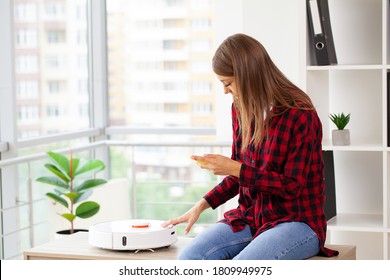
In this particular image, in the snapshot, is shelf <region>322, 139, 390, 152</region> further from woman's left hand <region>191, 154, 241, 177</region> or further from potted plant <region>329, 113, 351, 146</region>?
woman's left hand <region>191, 154, 241, 177</region>

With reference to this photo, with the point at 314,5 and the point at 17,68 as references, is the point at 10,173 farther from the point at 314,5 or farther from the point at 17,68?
the point at 314,5

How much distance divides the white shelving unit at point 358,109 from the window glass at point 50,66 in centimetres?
159

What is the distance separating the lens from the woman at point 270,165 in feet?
6.92

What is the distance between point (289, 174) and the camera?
2121 mm

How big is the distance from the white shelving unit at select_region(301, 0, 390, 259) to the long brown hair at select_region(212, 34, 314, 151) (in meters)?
0.88

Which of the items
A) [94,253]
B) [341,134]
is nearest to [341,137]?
[341,134]

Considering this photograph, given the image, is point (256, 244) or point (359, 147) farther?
point (359, 147)

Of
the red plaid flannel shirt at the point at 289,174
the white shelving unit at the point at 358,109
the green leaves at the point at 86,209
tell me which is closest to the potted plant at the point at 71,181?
the green leaves at the point at 86,209

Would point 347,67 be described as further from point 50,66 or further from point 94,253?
point 50,66

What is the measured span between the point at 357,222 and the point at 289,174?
3.28 feet

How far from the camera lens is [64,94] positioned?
4.24 metres

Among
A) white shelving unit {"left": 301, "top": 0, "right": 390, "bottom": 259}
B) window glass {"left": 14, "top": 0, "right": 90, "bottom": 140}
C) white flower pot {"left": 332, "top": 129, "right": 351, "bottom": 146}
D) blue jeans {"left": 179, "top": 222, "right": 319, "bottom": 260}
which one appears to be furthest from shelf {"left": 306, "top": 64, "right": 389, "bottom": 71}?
window glass {"left": 14, "top": 0, "right": 90, "bottom": 140}

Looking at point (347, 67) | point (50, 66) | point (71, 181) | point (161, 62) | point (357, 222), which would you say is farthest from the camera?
point (161, 62)

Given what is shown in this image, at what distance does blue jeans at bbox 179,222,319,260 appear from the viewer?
2076 millimetres
